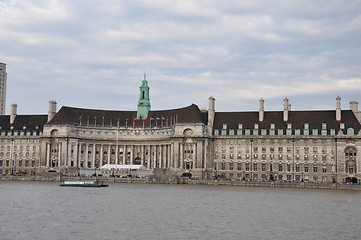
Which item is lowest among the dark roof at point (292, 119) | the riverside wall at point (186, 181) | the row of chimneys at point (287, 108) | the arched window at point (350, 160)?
the riverside wall at point (186, 181)

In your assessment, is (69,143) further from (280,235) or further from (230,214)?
(280,235)

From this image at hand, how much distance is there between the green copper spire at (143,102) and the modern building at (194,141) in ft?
1.12

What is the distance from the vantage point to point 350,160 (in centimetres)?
14525

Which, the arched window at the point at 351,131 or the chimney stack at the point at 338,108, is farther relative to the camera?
the chimney stack at the point at 338,108

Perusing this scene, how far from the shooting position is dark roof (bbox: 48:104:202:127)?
167625mm

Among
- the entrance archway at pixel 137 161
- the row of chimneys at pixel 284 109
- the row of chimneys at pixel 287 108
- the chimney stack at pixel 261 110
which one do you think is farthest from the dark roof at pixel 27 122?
the row of chimneys at pixel 287 108

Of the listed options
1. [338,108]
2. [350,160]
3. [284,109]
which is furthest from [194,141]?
[350,160]

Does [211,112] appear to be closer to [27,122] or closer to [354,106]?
[354,106]

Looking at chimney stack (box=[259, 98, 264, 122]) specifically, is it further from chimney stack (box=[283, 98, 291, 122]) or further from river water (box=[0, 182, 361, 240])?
river water (box=[0, 182, 361, 240])

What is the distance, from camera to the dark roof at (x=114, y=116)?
168 meters

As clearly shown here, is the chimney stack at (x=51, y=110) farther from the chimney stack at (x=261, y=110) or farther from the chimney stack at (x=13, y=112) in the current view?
the chimney stack at (x=261, y=110)

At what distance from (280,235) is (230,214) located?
16.9 m

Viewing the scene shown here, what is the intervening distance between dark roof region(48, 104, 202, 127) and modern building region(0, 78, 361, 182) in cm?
33

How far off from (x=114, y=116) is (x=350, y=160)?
79563 mm
